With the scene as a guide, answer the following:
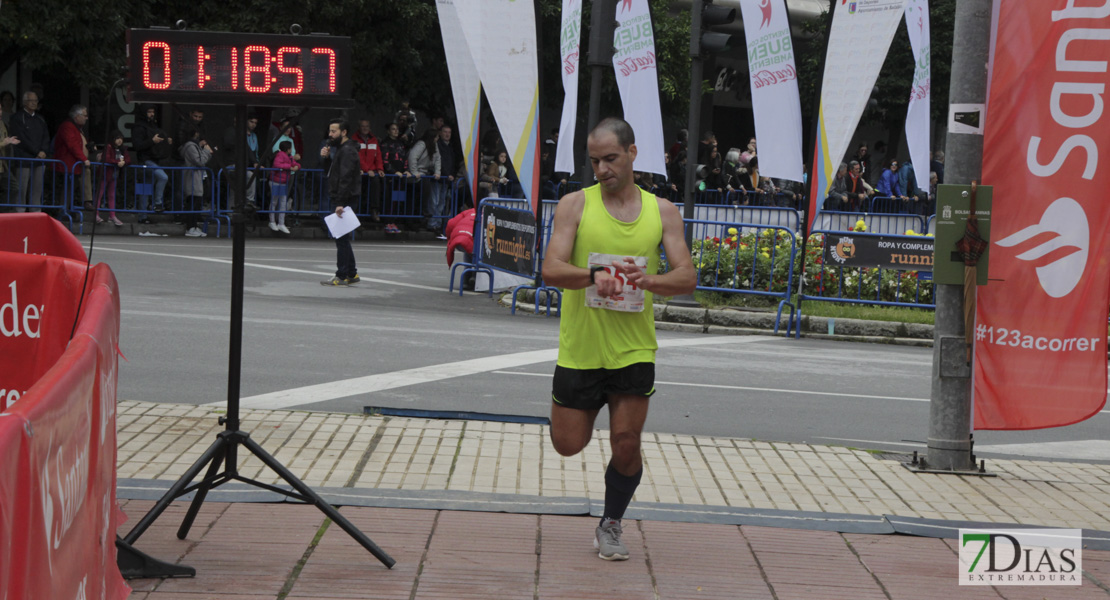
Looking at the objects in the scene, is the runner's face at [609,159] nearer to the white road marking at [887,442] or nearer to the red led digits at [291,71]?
the red led digits at [291,71]

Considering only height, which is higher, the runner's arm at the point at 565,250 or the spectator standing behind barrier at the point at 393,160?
the spectator standing behind barrier at the point at 393,160

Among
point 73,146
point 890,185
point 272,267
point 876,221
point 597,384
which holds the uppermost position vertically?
point 890,185

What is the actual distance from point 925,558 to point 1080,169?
8.30ft

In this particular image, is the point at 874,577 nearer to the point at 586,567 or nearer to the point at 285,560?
the point at 586,567

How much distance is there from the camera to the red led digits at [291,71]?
490cm

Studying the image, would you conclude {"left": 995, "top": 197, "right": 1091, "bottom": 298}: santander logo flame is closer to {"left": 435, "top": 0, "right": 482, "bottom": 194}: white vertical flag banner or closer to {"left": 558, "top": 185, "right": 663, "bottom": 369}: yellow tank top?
{"left": 558, "top": 185, "right": 663, "bottom": 369}: yellow tank top

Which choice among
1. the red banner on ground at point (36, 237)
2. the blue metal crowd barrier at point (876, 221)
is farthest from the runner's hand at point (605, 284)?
the blue metal crowd barrier at point (876, 221)

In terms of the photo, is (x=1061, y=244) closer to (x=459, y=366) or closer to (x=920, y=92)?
(x=459, y=366)

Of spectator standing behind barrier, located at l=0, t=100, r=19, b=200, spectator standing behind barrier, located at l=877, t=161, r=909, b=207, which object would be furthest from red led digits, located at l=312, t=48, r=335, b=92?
spectator standing behind barrier, located at l=877, t=161, r=909, b=207

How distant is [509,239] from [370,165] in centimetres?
859

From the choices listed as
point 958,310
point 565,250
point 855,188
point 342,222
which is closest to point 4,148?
point 342,222

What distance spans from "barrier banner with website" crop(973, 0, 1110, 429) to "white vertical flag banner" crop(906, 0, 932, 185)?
14.2 m

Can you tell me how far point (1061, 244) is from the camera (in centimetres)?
671

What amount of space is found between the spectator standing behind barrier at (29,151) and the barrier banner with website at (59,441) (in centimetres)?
1604
